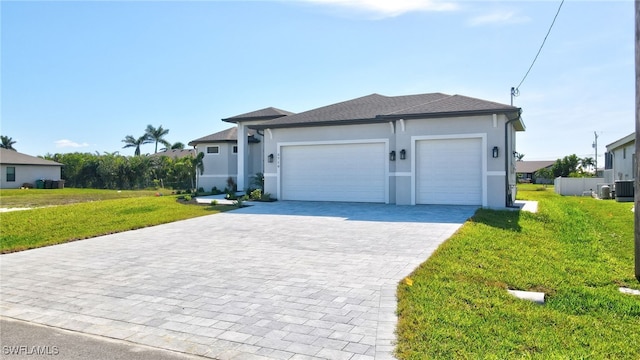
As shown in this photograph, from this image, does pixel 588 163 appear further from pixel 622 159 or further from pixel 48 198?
pixel 48 198

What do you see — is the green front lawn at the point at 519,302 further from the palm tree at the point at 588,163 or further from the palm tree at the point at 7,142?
the palm tree at the point at 7,142

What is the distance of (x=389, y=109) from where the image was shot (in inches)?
658

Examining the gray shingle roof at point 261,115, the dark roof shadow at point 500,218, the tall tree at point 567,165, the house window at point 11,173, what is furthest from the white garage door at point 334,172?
the tall tree at point 567,165

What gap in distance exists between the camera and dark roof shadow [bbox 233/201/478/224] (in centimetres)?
1157

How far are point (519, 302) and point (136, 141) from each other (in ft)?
188

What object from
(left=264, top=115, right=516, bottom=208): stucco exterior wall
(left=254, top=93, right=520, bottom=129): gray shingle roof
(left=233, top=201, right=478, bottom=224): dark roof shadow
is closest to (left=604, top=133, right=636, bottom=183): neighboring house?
(left=264, top=115, right=516, bottom=208): stucco exterior wall

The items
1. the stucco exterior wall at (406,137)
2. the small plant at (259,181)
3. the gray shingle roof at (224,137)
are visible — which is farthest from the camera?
the gray shingle roof at (224,137)

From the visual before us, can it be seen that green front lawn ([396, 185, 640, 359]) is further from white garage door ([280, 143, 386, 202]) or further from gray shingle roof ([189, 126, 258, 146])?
gray shingle roof ([189, 126, 258, 146])

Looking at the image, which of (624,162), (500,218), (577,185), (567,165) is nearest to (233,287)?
(500,218)

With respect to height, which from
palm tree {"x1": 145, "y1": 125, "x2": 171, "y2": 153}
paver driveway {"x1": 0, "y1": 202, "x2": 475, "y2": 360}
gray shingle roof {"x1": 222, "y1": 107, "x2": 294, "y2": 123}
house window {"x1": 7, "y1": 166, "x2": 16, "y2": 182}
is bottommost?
paver driveway {"x1": 0, "y1": 202, "x2": 475, "y2": 360}

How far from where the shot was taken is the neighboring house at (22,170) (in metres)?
35.1

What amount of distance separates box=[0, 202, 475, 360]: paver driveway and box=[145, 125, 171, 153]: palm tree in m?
Result: 49.0

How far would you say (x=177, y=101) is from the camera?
2405 cm

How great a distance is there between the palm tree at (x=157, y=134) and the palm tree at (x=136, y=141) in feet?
1.74
